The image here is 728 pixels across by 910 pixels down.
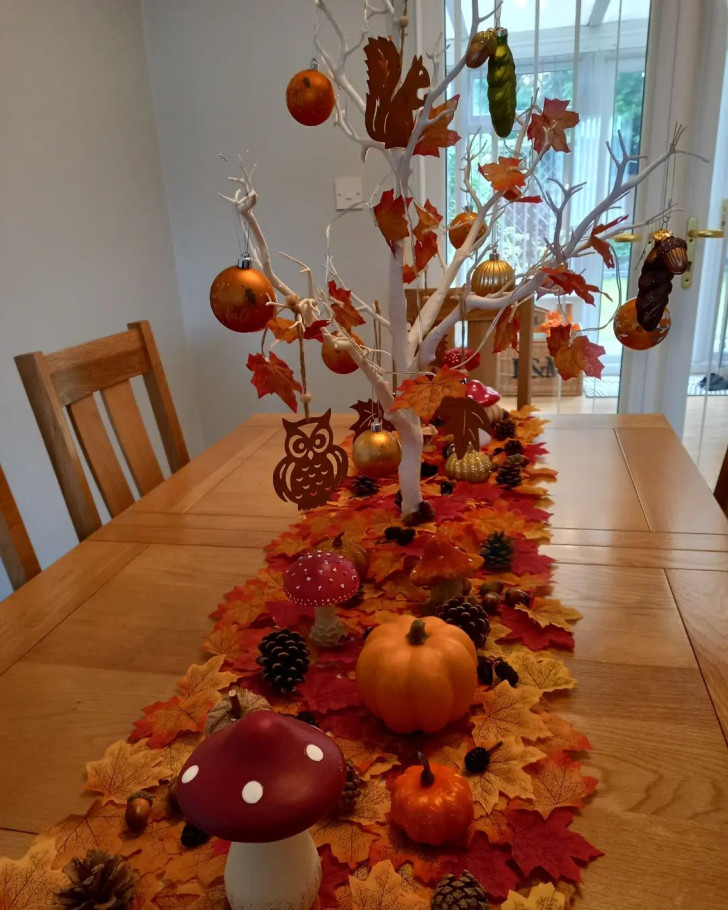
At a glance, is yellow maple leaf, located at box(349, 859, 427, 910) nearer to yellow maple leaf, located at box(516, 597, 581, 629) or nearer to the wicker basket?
yellow maple leaf, located at box(516, 597, 581, 629)

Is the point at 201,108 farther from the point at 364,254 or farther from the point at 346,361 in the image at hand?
the point at 346,361

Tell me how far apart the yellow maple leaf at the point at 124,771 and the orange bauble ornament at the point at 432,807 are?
214mm

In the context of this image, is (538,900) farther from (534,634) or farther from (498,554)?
(498,554)

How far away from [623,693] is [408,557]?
0.30 metres

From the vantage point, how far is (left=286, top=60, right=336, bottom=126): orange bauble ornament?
0.80 metres

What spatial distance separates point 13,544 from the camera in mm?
997

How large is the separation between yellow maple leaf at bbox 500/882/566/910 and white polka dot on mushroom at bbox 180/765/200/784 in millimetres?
229

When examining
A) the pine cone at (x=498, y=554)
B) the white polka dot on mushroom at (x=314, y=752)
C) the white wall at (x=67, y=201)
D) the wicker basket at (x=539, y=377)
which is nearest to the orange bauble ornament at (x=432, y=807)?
the white polka dot on mushroom at (x=314, y=752)

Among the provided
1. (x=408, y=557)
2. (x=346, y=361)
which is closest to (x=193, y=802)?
(x=408, y=557)

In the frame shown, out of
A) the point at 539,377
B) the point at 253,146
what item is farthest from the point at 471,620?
the point at 539,377

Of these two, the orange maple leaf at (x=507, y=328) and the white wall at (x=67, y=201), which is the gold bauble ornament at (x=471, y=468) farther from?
the white wall at (x=67, y=201)

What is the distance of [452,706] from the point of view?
0.60 m

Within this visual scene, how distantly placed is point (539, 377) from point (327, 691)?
Result: 9.35 feet

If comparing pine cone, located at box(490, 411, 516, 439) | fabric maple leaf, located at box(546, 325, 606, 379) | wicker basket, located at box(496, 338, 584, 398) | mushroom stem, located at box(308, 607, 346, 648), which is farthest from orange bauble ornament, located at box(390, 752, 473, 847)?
wicker basket, located at box(496, 338, 584, 398)
